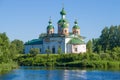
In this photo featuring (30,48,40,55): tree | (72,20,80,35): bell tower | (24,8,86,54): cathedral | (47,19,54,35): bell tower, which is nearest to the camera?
(30,48,40,55): tree

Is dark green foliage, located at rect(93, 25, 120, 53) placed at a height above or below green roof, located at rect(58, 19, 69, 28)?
below

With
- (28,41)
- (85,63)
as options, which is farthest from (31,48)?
(85,63)

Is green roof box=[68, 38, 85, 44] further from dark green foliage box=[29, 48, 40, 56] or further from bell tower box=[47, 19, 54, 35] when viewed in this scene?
bell tower box=[47, 19, 54, 35]

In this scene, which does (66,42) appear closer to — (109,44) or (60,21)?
(60,21)

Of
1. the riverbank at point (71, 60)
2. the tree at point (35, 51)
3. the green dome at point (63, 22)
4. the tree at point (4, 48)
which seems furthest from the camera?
the green dome at point (63, 22)

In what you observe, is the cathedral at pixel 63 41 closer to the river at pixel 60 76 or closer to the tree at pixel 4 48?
the tree at pixel 4 48

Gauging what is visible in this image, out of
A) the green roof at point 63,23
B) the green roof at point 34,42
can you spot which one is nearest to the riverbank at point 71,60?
the green roof at point 34,42

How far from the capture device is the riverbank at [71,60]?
8256cm

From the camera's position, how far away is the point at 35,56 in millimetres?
96125

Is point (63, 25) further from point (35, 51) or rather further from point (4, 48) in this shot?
point (4, 48)

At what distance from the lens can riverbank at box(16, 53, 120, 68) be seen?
82.6 m

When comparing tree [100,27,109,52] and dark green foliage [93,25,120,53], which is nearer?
dark green foliage [93,25,120,53]

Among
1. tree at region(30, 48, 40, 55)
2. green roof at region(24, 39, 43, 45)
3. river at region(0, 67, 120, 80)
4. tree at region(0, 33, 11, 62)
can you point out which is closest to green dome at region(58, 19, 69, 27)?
green roof at region(24, 39, 43, 45)

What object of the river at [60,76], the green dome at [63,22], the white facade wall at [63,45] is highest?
the green dome at [63,22]
